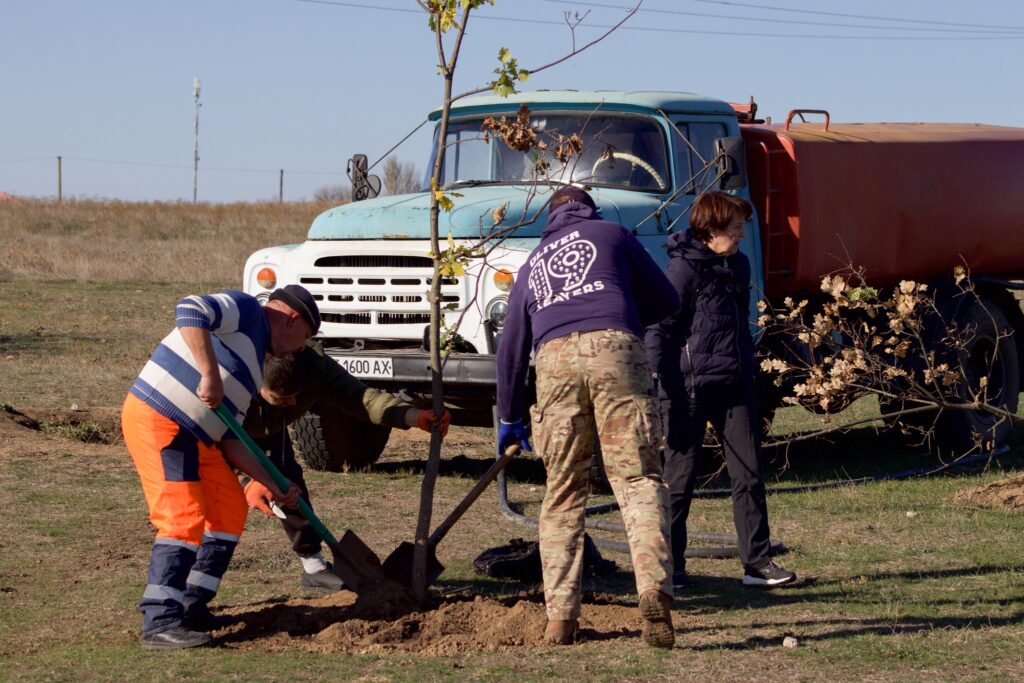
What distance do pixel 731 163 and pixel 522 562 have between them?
12.0ft

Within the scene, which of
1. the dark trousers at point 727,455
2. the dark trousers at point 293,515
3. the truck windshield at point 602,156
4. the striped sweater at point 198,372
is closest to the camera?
the striped sweater at point 198,372

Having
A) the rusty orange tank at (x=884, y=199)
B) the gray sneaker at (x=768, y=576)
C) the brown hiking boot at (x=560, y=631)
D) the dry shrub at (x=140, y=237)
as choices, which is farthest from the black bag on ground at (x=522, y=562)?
the dry shrub at (x=140, y=237)

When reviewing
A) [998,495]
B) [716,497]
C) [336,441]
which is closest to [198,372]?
[336,441]

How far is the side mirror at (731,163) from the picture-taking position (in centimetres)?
920

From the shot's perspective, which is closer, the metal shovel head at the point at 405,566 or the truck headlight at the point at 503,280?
the metal shovel head at the point at 405,566

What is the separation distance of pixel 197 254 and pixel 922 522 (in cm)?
2738

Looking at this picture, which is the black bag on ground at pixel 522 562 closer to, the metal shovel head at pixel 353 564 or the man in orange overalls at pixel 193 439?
the metal shovel head at pixel 353 564

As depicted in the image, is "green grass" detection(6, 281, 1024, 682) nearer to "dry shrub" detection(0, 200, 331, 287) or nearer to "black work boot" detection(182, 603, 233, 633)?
"black work boot" detection(182, 603, 233, 633)

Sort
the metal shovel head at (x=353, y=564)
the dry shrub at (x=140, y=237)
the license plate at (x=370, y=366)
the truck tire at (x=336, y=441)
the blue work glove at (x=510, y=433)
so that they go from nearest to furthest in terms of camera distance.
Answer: the blue work glove at (x=510, y=433) → the metal shovel head at (x=353, y=564) → the license plate at (x=370, y=366) → the truck tire at (x=336, y=441) → the dry shrub at (x=140, y=237)

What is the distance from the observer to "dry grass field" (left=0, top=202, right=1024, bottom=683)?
17.0 ft

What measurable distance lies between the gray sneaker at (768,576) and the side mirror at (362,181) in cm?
519

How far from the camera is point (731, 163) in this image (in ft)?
30.2

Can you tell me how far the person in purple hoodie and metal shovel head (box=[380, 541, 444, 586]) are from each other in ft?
2.81

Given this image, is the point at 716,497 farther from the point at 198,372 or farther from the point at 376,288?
the point at 198,372
